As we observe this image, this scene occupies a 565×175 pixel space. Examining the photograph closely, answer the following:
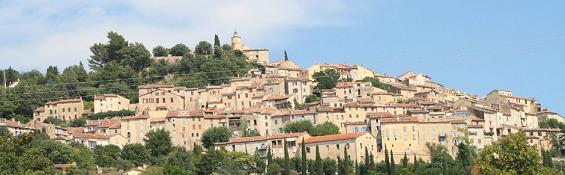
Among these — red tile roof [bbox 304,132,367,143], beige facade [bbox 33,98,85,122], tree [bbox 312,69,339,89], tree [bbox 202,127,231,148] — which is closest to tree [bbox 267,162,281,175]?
red tile roof [bbox 304,132,367,143]

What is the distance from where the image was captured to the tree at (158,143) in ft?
263

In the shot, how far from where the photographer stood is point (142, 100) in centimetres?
9531

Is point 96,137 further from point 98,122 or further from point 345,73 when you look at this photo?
point 345,73

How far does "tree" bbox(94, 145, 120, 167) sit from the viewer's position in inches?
2995

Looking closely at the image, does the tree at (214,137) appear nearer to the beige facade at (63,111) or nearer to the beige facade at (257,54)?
the beige facade at (63,111)

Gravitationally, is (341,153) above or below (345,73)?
below

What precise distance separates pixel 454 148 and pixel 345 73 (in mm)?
25479

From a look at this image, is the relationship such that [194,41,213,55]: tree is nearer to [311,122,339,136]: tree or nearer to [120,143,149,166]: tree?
[311,122,339,136]: tree

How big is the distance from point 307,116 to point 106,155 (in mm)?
18005

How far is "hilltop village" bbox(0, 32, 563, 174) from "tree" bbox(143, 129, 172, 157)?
2278 millimetres

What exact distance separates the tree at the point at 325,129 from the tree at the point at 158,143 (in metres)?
11.4

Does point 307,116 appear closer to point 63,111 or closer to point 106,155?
point 106,155

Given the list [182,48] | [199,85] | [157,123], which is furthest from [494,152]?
[182,48]

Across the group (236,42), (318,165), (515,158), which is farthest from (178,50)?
(515,158)
